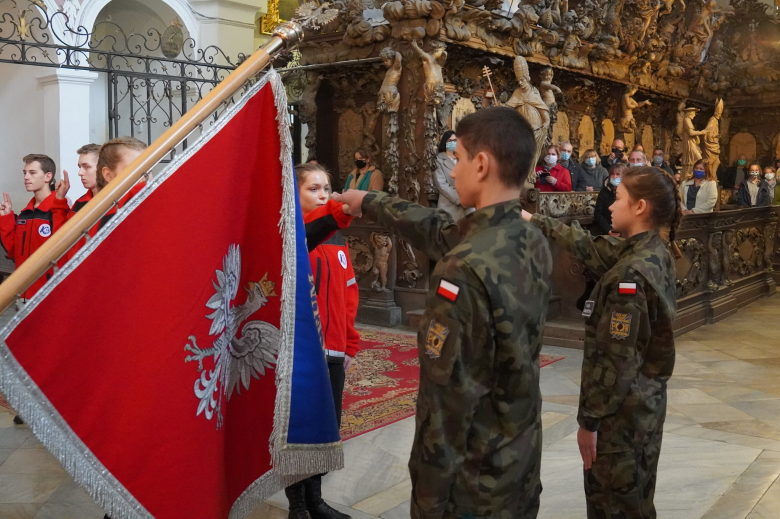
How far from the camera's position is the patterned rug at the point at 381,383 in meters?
4.73

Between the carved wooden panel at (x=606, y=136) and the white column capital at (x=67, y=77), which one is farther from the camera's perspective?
the carved wooden panel at (x=606, y=136)

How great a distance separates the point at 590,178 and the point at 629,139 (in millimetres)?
5823

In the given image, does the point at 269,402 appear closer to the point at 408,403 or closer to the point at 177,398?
the point at 177,398

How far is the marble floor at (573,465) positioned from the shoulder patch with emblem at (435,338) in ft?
6.04

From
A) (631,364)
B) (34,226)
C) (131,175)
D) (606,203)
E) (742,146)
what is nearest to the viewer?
(131,175)

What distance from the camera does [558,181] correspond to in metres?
8.66

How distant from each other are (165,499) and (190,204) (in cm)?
81

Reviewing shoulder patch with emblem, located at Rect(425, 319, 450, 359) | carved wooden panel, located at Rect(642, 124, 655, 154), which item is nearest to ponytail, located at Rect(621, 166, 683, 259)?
shoulder patch with emblem, located at Rect(425, 319, 450, 359)

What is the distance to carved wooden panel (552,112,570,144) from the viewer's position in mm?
11877

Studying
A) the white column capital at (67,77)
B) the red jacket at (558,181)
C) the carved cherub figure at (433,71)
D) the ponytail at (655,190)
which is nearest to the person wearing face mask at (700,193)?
the red jacket at (558,181)

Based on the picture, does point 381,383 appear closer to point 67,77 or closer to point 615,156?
point 615,156

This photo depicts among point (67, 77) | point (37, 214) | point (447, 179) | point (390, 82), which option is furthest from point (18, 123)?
point (447, 179)

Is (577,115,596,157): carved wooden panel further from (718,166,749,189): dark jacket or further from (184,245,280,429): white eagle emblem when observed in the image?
(184,245,280,429): white eagle emblem

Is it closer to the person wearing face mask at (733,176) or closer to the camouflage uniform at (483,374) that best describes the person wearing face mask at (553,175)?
the camouflage uniform at (483,374)
